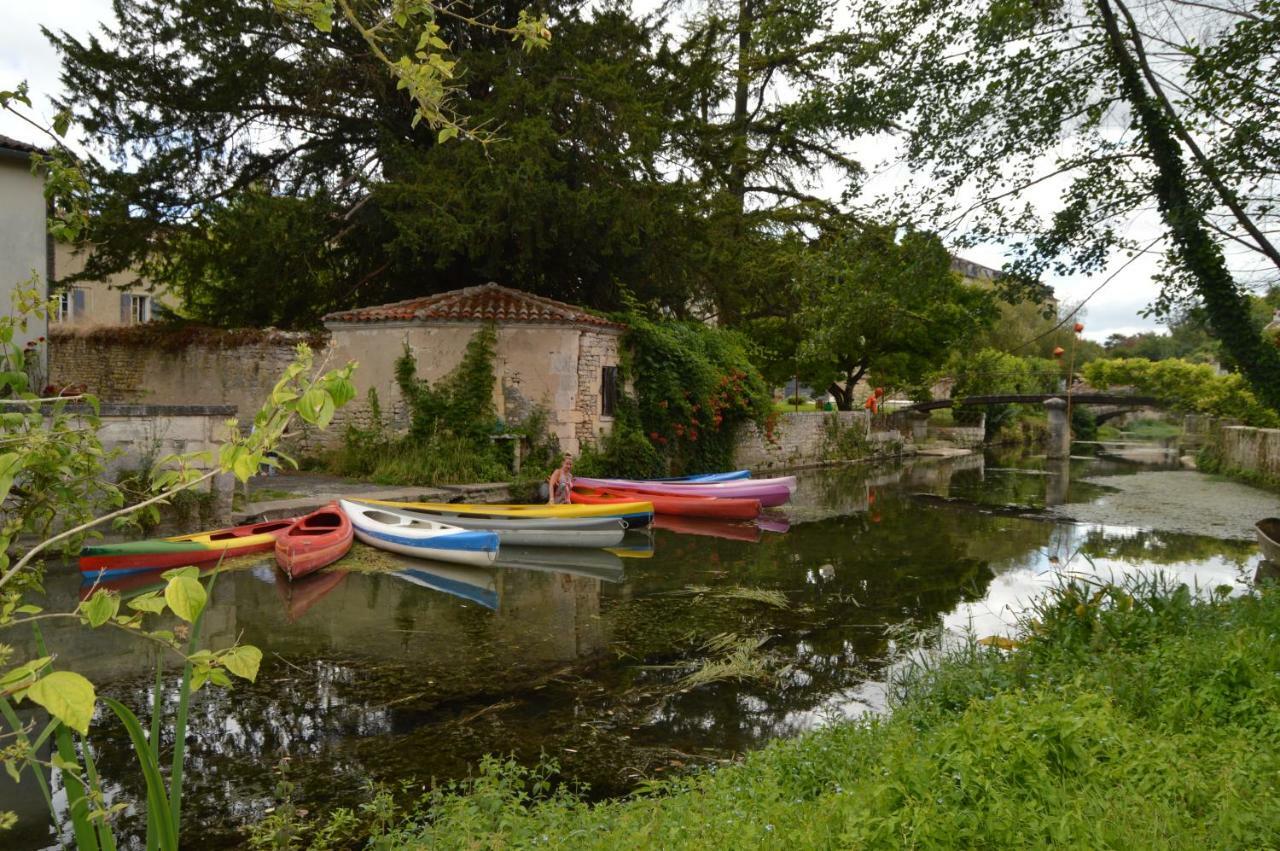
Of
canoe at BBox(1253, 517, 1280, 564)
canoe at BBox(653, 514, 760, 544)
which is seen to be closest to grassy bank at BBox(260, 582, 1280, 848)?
canoe at BBox(1253, 517, 1280, 564)

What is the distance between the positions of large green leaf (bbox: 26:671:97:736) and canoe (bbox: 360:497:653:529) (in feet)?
34.9

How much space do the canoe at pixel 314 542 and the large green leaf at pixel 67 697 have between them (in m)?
8.43

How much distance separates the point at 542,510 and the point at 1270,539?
919cm

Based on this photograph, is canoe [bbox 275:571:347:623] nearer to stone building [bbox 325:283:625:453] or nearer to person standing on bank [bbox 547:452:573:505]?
person standing on bank [bbox 547:452:573:505]

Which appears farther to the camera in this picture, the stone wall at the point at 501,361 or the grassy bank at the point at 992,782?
the stone wall at the point at 501,361

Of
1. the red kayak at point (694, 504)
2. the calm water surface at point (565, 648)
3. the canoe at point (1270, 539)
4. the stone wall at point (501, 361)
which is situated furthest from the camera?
the stone wall at point (501, 361)

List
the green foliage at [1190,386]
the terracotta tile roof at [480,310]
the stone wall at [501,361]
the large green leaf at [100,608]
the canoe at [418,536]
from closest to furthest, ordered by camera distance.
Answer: the large green leaf at [100,608] < the canoe at [418,536] < the terracotta tile roof at [480,310] < the stone wall at [501,361] < the green foliage at [1190,386]

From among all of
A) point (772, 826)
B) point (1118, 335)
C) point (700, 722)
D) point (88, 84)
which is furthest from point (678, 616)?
point (1118, 335)

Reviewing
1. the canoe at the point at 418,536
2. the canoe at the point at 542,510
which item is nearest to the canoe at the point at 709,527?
the canoe at the point at 542,510

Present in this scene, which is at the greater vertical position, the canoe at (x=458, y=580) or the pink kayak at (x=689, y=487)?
the pink kayak at (x=689, y=487)

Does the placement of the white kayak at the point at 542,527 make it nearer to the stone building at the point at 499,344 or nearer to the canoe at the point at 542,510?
the canoe at the point at 542,510

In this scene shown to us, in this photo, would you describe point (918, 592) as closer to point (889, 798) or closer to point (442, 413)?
point (889, 798)

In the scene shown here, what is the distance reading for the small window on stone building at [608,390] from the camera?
57.0 ft

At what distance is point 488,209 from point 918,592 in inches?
379
